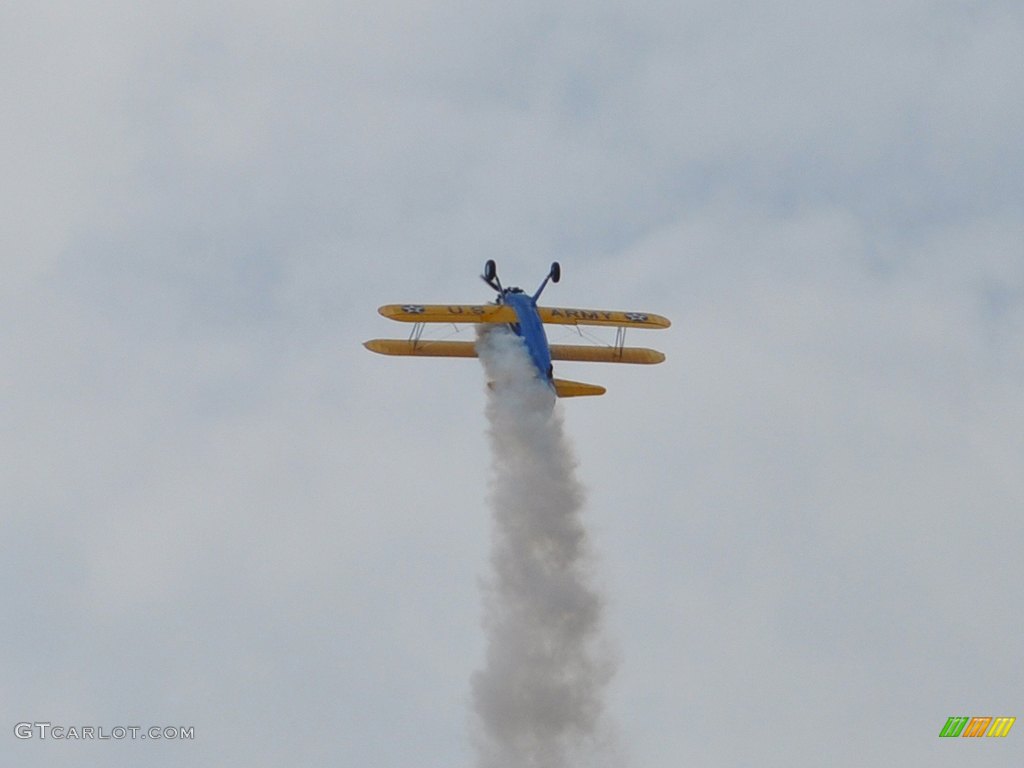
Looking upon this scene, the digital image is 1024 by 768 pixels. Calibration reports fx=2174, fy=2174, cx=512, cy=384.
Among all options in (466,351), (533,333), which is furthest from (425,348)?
(533,333)

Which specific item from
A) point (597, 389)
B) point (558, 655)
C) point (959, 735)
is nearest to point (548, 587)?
point (558, 655)

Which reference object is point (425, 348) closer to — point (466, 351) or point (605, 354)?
point (466, 351)

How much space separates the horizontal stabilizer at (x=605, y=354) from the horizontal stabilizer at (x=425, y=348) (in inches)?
127

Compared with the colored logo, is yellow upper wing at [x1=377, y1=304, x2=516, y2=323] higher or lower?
higher

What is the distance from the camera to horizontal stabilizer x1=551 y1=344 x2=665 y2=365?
7931cm

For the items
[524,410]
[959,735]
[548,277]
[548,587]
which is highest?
[548,277]

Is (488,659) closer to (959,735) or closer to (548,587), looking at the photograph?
(548,587)

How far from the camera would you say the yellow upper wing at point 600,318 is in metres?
78.9

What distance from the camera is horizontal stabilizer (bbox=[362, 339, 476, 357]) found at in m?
77.4

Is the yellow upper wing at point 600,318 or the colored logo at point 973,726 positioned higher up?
the yellow upper wing at point 600,318

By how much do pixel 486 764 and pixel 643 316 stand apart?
1760 cm

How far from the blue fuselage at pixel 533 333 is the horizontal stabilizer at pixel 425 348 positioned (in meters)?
2.48

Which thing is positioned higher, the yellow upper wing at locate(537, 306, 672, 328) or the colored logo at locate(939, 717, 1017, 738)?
the yellow upper wing at locate(537, 306, 672, 328)

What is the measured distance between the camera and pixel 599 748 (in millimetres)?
78125
